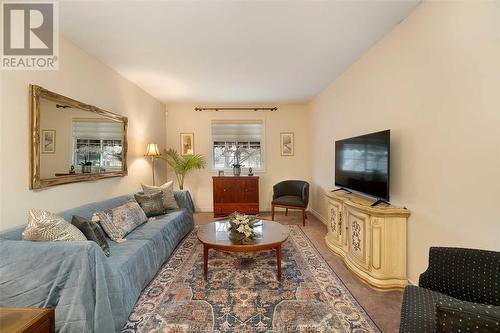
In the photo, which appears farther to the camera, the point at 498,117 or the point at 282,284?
the point at 282,284

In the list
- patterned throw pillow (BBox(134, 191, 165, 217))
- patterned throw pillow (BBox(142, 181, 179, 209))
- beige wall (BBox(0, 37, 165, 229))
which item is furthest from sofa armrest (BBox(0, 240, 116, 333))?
patterned throw pillow (BBox(142, 181, 179, 209))

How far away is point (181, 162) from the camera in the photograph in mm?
5363

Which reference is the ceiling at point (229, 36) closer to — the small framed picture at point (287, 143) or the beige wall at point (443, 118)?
the beige wall at point (443, 118)

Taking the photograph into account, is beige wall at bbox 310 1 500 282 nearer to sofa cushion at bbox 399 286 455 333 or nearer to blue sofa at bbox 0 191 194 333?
sofa cushion at bbox 399 286 455 333

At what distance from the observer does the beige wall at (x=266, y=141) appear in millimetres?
5488

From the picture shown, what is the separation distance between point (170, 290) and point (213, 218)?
2.70m

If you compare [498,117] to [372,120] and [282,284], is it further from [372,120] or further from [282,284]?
[282,284]

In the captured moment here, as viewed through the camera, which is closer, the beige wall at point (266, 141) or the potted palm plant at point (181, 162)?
the potted palm plant at point (181, 162)

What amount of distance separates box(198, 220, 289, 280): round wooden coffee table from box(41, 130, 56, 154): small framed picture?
1.73 m

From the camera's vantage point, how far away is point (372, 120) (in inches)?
110

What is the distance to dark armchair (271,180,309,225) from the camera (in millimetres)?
4359

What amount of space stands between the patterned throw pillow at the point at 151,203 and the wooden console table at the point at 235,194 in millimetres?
1729

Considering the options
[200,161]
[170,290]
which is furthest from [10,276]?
[200,161]

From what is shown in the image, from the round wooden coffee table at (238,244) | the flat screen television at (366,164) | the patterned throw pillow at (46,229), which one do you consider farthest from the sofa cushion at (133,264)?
the flat screen television at (366,164)
